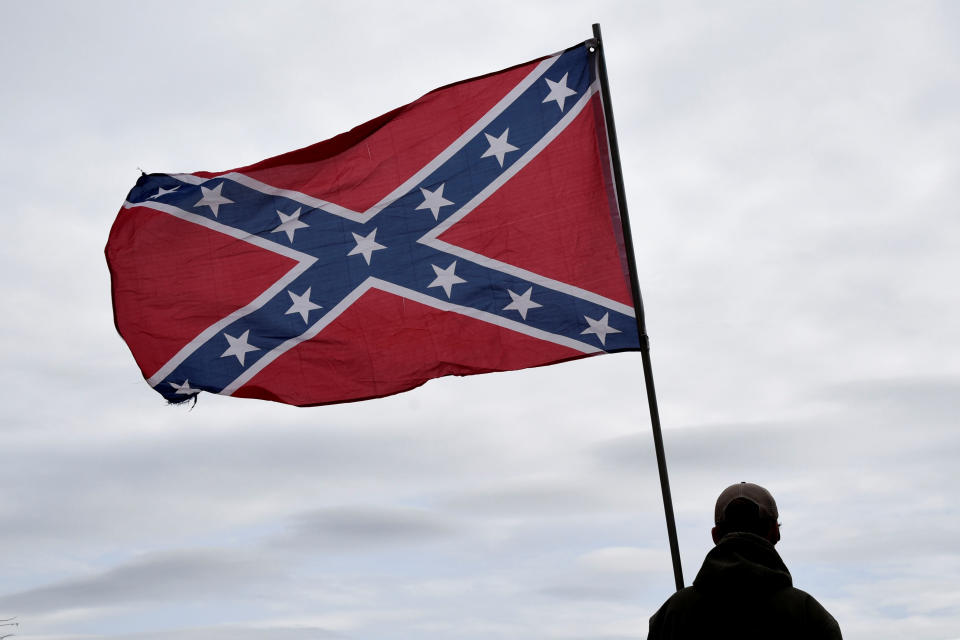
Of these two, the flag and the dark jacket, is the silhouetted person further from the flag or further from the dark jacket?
the flag

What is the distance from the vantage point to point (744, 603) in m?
5.16

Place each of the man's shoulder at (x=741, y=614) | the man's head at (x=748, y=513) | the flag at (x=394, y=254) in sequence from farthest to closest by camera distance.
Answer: the flag at (x=394, y=254)
the man's head at (x=748, y=513)
the man's shoulder at (x=741, y=614)

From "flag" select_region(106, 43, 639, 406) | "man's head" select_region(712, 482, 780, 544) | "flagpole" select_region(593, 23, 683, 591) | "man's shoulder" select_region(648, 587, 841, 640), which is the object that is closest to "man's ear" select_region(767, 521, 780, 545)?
"man's head" select_region(712, 482, 780, 544)

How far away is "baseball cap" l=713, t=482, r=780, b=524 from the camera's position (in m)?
5.43

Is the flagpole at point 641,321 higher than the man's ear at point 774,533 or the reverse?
higher

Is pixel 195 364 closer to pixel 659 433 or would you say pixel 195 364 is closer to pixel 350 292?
pixel 350 292

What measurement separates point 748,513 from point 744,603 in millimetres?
443

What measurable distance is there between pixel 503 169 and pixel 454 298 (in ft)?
4.56

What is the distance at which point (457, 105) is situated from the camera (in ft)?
38.4

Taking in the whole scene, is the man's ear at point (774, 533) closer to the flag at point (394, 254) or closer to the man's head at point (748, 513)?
the man's head at point (748, 513)

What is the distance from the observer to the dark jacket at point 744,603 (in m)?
5.01

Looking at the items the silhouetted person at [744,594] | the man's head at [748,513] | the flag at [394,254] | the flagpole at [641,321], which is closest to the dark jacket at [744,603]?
the silhouetted person at [744,594]

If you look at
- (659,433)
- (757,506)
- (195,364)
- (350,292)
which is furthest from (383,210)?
(757,506)

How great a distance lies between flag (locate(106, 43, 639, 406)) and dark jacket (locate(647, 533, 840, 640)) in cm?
518
